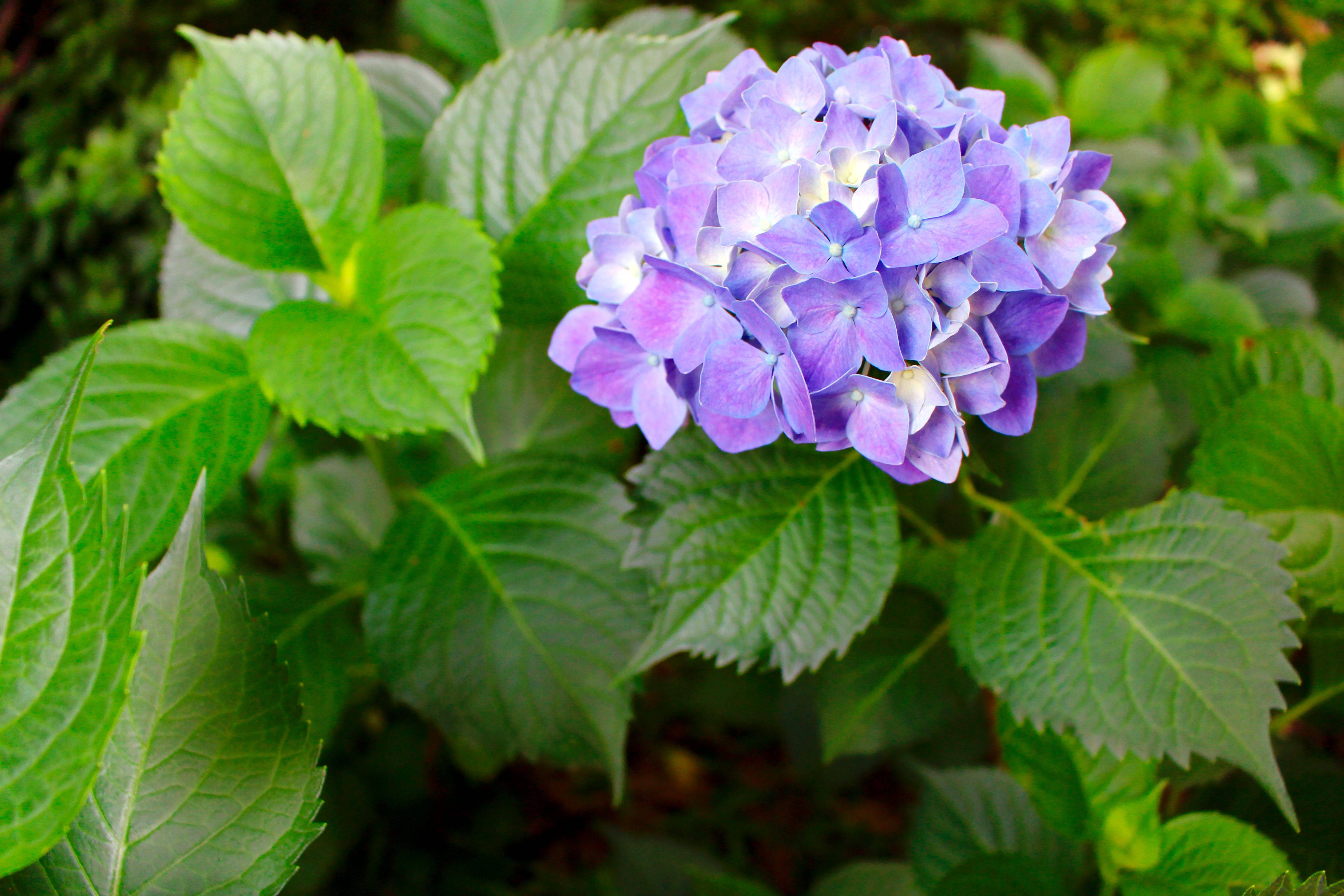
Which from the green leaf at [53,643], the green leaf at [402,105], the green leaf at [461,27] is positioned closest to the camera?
the green leaf at [53,643]

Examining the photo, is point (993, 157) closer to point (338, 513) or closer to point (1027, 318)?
point (1027, 318)

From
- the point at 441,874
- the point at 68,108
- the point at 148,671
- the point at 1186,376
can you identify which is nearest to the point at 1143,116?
the point at 1186,376

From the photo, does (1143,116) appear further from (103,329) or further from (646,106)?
(103,329)

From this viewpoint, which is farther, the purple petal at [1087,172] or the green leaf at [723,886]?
the green leaf at [723,886]

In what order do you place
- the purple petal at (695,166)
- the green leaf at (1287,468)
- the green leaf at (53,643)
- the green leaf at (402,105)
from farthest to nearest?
the green leaf at (402,105) < the green leaf at (1287,468) < the purple petal at (695,166) < the green leaf at (53,643)

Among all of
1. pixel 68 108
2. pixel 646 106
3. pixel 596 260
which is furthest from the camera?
pixel 68 108

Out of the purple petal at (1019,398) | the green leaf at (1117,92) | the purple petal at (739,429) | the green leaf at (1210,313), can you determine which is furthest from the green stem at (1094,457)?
the green leaf at (1117,92)

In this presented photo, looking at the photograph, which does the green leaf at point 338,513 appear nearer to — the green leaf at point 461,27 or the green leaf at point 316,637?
the green leaf at point 316,637

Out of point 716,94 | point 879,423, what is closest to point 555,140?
point 716,94
